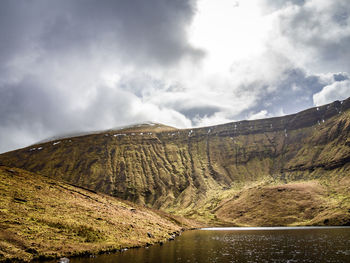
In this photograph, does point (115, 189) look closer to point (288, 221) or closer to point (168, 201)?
point (168, 201)

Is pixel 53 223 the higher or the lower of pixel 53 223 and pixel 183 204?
the higher

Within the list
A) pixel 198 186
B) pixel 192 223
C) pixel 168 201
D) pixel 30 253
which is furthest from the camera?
pixel 198 186

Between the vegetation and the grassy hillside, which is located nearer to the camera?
the grassy hillside

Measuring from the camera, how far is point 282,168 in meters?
200

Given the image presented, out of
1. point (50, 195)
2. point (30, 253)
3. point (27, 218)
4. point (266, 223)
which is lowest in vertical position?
point (266, 223)

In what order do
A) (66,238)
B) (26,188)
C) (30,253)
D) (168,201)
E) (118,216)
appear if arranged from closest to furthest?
(30,253) → (66,238) → (26,188) → (118,216) → (168,201)

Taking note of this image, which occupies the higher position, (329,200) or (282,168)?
(282,168)

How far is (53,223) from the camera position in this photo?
45.5 m

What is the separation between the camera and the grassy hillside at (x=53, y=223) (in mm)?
36938

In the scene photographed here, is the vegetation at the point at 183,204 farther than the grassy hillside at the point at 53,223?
Yes

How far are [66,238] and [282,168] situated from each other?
618 feet

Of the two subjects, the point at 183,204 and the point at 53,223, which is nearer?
the point at 53,223

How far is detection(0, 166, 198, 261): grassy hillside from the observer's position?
3694 cm

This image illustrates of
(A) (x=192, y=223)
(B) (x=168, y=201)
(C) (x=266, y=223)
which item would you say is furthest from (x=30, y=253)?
(B) (x=168, y=201)
